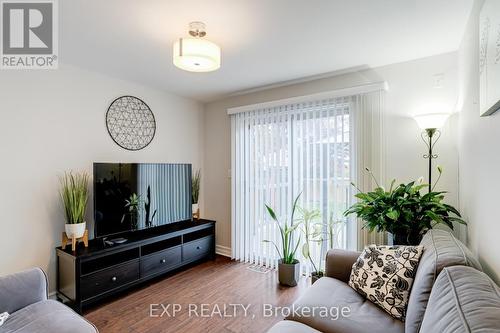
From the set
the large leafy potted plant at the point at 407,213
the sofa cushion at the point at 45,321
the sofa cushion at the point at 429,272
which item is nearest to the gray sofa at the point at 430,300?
the sofa cushion at the point at 429,272

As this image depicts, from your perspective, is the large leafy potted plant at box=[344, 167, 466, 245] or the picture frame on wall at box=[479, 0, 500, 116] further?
the large leafy potted plant at box=[344, 167, 466, 245]

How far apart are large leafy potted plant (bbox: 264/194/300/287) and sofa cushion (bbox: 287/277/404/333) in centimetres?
107

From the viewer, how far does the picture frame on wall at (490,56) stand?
116 cm

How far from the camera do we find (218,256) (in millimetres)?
3996

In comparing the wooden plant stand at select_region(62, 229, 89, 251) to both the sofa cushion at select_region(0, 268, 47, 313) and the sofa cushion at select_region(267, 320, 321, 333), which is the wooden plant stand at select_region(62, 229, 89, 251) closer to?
the sofa cushion at select_region(0, 268, 47, 313)

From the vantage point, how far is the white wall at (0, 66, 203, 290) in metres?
2.36

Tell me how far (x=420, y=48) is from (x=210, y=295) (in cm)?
A: 322

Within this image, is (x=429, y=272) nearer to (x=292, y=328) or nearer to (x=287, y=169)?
(x=292, y=328)

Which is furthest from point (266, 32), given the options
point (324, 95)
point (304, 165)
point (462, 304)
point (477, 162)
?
point (462, 304)

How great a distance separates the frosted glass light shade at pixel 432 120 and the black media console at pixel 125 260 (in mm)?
2915

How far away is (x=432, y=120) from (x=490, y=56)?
1161mm

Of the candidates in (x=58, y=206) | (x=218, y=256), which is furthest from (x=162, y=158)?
(x=218, y=256)

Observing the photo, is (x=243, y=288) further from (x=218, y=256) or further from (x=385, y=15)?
(x=385, y=15)

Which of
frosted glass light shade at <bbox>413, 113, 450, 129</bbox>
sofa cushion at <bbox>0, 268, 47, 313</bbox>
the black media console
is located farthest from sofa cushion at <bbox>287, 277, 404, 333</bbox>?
the black media console
